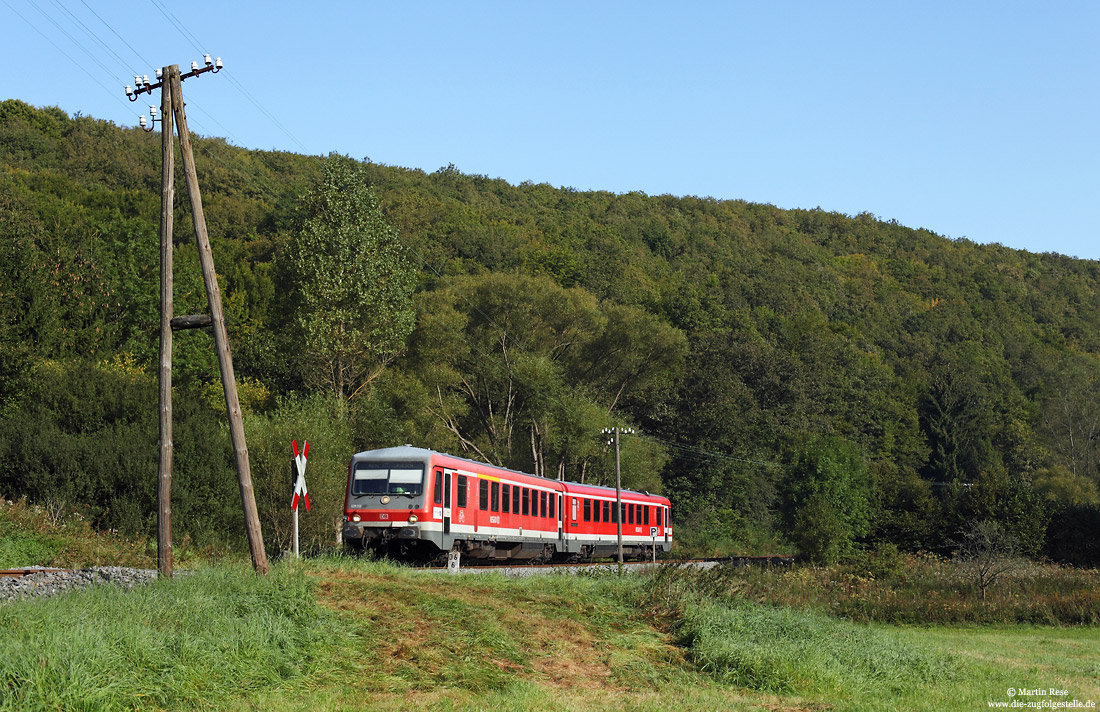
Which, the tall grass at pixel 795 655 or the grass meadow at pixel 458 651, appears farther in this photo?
the tall grass at pixel 795 655

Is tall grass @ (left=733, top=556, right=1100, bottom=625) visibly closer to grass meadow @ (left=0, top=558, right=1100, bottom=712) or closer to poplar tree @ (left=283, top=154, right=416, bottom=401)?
grass meadow @ (left=0, top=558, right=1100, bottom=712)

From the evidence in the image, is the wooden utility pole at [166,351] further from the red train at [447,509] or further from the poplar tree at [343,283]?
the poplar tree at [343,283]

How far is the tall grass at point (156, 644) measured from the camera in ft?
26.8

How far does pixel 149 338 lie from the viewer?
60.6m

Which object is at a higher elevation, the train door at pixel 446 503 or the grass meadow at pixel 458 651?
the train door at pixel 446 503

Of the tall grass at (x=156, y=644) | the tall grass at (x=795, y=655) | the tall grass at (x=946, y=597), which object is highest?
the tall grass at (x=156, y=644)

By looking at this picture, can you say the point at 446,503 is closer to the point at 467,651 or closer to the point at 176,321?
the point at 176,321

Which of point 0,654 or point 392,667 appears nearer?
point 0,654

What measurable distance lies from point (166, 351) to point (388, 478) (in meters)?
9.80

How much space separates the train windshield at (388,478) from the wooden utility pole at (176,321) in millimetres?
9009

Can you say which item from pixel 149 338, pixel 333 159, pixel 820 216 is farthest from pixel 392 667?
pixel 820 216

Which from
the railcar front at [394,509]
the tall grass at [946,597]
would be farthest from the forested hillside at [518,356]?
the tall grass at [946,597]

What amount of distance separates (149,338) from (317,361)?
17.6m

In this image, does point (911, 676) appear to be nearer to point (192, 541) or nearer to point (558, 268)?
point (192, 541)
